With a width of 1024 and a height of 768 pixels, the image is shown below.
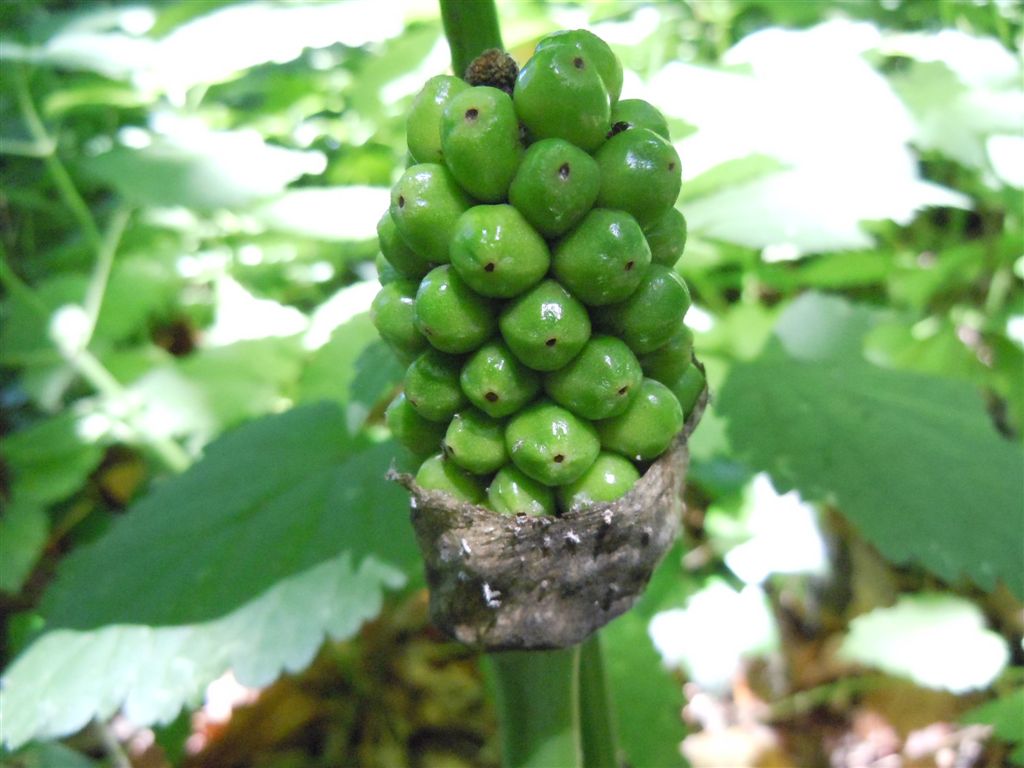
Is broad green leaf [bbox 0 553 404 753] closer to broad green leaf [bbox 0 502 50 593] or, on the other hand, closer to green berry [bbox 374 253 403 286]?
broad green leaf [bbox 0 502 50 593]

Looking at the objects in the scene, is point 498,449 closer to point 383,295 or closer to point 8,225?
point 383,295

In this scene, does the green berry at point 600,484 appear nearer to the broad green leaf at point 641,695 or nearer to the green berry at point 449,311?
the green berry at point 449,311

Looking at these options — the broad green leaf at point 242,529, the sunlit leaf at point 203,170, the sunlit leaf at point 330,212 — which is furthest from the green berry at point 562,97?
the sunlit leaf at point 203,170

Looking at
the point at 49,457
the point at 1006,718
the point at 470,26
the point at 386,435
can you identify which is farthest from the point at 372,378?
the point at 1006,718

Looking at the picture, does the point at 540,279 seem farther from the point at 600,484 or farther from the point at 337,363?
the point at 337,363

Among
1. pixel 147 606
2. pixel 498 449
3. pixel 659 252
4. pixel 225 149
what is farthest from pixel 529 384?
pixel 225 149

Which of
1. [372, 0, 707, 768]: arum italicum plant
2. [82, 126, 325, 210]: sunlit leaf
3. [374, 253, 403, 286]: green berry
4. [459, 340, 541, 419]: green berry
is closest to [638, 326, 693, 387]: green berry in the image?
[372, 0, 707, 768]: arum italicum plant
